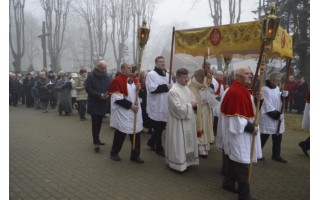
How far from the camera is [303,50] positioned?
1669 cm

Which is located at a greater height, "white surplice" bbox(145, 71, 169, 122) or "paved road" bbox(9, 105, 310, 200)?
"white surplice" bbox(145, 71, 169, 122)

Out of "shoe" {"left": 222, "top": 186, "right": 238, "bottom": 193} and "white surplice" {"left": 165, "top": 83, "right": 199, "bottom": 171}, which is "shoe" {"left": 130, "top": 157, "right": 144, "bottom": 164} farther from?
"shoe" {"left": 222, "top": 186, "right": 238, "bottom": 193}

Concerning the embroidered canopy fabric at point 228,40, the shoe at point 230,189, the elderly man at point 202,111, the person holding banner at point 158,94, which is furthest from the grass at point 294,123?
the shoe at point 230,189

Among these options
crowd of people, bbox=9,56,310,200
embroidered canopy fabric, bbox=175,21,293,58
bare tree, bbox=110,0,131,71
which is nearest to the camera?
crowd of people, bbox=9,56,310,200

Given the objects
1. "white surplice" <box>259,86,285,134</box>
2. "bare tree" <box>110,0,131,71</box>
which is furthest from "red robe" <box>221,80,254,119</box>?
"bare tree" <box>110,0,131,71</box>

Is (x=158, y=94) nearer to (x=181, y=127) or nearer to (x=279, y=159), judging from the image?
(x=181, y=127)

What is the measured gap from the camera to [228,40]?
6.97 m

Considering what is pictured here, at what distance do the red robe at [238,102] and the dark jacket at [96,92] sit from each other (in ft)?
11.2

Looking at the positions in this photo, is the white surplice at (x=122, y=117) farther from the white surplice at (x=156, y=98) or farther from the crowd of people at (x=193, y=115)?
the white surplice at (x=156, y=98)

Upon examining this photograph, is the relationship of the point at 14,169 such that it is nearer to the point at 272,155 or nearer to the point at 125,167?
the point at 125,167

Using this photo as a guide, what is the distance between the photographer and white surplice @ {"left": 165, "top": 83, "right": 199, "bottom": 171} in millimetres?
5793

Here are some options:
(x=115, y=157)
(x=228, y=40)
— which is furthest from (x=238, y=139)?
(x=228, y=40)

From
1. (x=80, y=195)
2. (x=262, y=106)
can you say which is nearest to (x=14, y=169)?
(x=80, y=195)

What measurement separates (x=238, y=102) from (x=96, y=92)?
Answer: 12.3 ft
